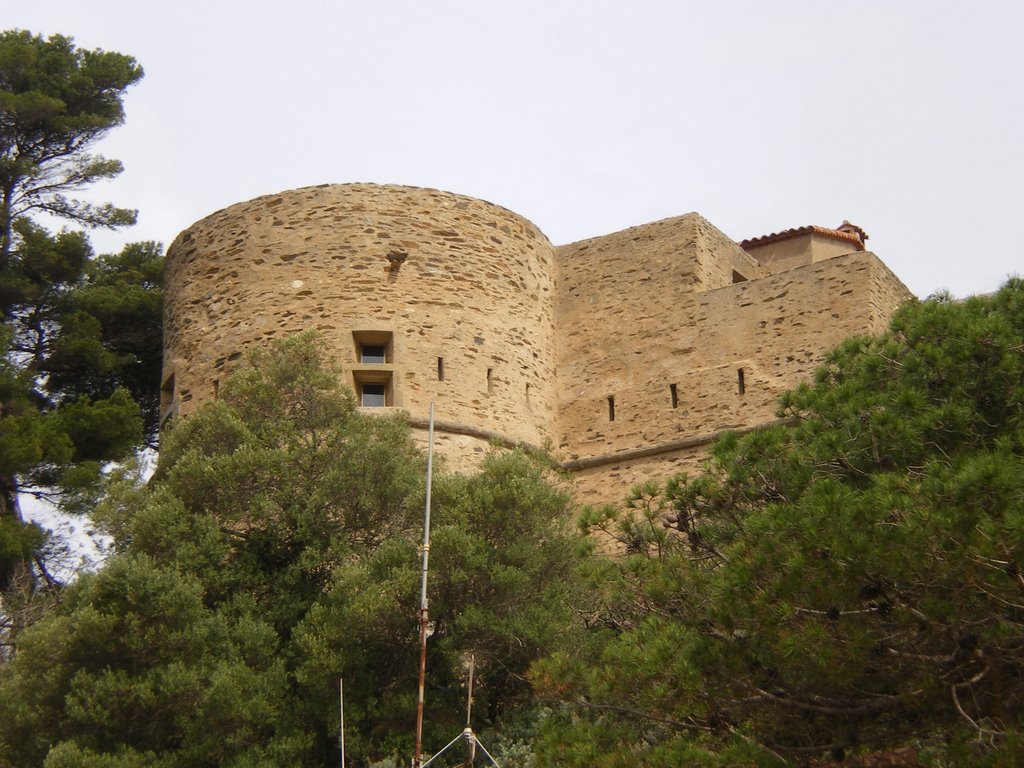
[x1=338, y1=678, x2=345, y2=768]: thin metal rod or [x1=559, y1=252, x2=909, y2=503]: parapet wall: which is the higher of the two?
[x1=559, y1=252, x2=909, y2=503]: parapet wall

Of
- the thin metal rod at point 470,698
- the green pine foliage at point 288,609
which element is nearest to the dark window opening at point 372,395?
the green pine foliage at point 288,609

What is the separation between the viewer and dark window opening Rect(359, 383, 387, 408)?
1627cm

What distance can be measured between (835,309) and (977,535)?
7.77 meters

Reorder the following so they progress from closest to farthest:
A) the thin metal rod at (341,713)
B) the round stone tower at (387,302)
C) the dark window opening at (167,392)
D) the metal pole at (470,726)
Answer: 1. the metal pole at (470,726)
2. the thin metal rod at (341,713)
3. the round stone tower at (387,302)
4. the dark window opening at (167,392)

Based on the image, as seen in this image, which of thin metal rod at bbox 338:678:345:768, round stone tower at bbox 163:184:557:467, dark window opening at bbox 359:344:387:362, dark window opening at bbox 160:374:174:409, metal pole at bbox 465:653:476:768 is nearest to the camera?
metal pole at bbox 465:653:476:768

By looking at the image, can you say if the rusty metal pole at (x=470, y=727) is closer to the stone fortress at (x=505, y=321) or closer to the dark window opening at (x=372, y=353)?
the stone fortress at (x=505, y=321)

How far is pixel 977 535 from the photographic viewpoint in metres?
8.86

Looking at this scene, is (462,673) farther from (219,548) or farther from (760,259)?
(760,259)

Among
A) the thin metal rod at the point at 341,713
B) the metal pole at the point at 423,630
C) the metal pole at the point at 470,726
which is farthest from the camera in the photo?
the thin metal rod at the point at 341,713

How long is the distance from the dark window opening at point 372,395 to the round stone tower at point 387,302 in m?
0.01

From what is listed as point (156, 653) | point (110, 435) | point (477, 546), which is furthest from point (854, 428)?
point (110, 435)

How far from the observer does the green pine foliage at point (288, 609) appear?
506 inches

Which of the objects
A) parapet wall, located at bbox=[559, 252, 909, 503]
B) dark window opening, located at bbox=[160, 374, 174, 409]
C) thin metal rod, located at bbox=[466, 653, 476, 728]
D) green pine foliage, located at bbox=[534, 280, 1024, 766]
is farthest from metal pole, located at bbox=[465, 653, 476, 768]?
dark window opening, located at bbox=[160, 374, 174, 409]

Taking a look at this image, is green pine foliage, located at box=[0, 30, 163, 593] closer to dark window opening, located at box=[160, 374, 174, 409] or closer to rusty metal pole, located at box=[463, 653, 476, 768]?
dark window opening, located at box=[160, 374, 174, 409]
